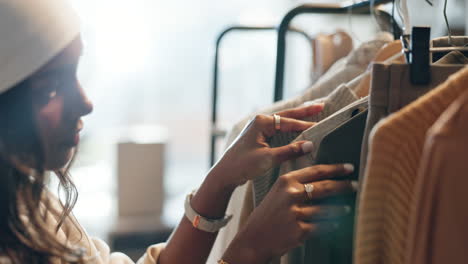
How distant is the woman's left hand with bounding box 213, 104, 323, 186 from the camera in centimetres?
72

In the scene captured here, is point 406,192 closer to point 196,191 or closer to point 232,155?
point 232,155

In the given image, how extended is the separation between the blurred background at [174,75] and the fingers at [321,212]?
2.80 meters

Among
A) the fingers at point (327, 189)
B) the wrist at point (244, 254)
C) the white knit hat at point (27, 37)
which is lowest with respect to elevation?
the wrist at point (244, 254)

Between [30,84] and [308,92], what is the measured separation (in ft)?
1.76

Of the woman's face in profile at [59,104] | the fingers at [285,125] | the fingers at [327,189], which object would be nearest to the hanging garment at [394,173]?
the fingers at [327,189]

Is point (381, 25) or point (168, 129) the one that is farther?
Result: point (168, 129)

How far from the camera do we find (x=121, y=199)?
3.09m

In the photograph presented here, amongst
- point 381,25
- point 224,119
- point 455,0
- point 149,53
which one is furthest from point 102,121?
point 381,25

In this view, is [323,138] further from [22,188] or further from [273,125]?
[22,188]

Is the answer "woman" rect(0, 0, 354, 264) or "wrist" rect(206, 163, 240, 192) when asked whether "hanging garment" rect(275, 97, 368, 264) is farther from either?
"wrist" rect(206, 163, 240, 192)

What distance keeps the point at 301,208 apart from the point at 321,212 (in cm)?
2

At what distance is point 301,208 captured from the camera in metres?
0.63

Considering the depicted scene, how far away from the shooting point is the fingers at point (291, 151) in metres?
0.65

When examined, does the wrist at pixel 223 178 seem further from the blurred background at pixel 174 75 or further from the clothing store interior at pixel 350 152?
the blurred background at pixel 174 75
